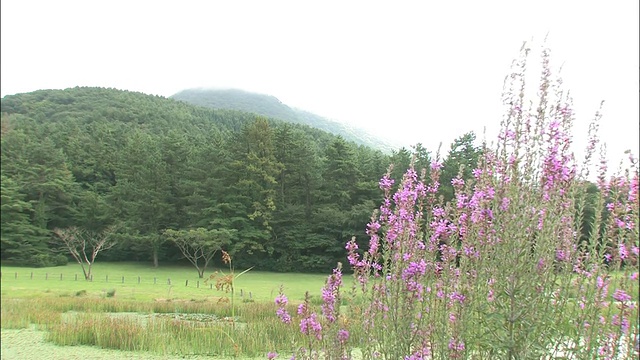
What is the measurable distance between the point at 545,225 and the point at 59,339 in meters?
A: 6.97

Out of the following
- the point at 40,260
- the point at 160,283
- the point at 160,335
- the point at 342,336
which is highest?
the point at 342,336

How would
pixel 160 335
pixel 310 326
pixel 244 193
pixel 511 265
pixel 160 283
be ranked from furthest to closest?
Result: pixel 244 193, pixel 160 283, pixel 160 335, pixel 310 326, pixel 511 265

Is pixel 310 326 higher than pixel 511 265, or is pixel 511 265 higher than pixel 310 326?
pixel 511 265

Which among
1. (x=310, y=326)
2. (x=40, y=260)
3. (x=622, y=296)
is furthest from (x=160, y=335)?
(x=622, y=296)

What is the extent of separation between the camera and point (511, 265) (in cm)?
234

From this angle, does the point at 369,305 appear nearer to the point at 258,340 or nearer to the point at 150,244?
the point at 258,340

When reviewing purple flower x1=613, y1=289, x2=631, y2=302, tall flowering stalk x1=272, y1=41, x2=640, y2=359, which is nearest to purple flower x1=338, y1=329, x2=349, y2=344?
tall flowering stalk x1=272, y1=41, x2=640, y2=359

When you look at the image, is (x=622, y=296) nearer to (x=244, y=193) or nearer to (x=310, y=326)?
(x=310, y=326)

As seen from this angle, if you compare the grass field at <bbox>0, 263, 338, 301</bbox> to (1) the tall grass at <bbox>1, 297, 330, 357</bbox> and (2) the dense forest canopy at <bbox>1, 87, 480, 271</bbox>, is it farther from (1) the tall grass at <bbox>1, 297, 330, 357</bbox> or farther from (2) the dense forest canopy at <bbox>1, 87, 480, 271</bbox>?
(1) the tall grass at <bbox>1, 297, 330, 357</bbox>

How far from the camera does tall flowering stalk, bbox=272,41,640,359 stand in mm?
2377

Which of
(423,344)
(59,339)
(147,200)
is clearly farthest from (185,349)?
(147,200)

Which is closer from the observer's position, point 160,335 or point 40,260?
point 40,260

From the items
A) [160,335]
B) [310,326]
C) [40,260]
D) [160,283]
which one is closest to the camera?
[310,326]

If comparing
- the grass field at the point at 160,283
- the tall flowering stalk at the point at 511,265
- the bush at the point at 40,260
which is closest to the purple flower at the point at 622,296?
the tall flowering stalk at the point at 511,265
